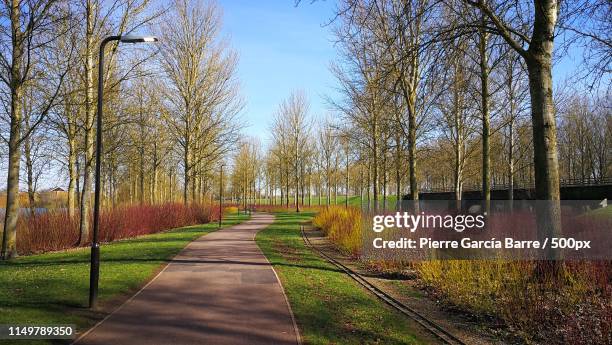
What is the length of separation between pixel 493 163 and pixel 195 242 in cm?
2518

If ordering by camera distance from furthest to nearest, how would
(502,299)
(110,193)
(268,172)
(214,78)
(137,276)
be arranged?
(268,172), (110,193), (214,78), (137,276), (502,299)

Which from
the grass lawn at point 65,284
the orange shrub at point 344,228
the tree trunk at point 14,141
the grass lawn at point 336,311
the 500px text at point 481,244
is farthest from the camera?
the orange shrub at point 344,228

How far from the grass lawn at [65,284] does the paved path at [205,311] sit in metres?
0.42

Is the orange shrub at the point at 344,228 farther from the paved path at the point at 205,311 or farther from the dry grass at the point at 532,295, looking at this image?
the dry grass at the point at 532,295

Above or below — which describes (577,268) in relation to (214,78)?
below

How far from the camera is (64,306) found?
752 cm

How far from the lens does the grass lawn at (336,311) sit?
6418mm

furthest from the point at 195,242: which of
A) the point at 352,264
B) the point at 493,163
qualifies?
the point at 493,163

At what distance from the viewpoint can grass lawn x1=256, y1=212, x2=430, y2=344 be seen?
642 centimetres

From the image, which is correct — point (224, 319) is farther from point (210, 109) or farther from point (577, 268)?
point (210, 109)

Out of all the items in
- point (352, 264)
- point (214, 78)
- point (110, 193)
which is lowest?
point (352, 264)

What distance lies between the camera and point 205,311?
24.7 feet

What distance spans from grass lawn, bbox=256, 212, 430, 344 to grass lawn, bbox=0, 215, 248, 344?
10.6ft

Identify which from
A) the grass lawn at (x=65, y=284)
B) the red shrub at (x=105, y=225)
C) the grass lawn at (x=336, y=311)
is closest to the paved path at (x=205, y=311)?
the grass lawn at (x=336, y=311)
